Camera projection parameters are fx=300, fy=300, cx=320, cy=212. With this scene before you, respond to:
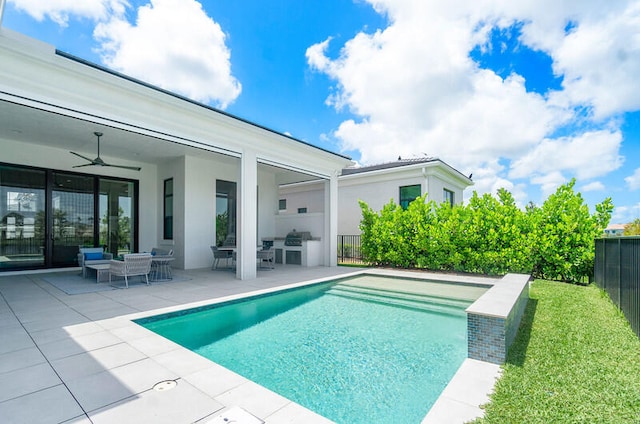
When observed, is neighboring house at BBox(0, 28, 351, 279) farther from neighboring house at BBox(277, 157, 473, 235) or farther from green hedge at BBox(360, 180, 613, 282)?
neighboring house at BBox(277, 157, 473, 235)

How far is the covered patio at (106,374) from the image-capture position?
227 cm

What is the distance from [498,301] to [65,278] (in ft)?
32.8

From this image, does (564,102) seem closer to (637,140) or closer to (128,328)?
(637,140)

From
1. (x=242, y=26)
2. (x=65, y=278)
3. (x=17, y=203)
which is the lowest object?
(x=65, y=278)

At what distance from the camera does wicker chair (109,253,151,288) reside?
6.91 m

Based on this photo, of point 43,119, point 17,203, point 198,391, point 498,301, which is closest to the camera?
point 198,391

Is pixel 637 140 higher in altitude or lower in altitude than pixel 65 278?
higher

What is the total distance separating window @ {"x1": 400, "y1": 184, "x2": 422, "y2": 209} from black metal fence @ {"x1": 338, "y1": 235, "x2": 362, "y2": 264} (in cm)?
270

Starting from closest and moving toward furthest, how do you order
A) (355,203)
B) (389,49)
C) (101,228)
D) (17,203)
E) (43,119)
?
(43,119) < (17,203) < (389,49) < (101,228) < (355,203)

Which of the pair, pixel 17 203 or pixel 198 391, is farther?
pixel 17 203

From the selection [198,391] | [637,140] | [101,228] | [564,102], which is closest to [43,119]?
[101,228]

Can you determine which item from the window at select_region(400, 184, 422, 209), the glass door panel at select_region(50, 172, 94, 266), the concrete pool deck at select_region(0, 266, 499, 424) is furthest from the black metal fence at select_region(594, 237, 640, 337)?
the glass door panel at select_region(50, 172, 94, 266)

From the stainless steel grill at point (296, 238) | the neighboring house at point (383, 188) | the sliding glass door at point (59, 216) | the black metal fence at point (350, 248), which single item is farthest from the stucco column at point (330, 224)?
the sliding glass door at point (59, 216)

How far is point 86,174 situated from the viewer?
33.4 feet
